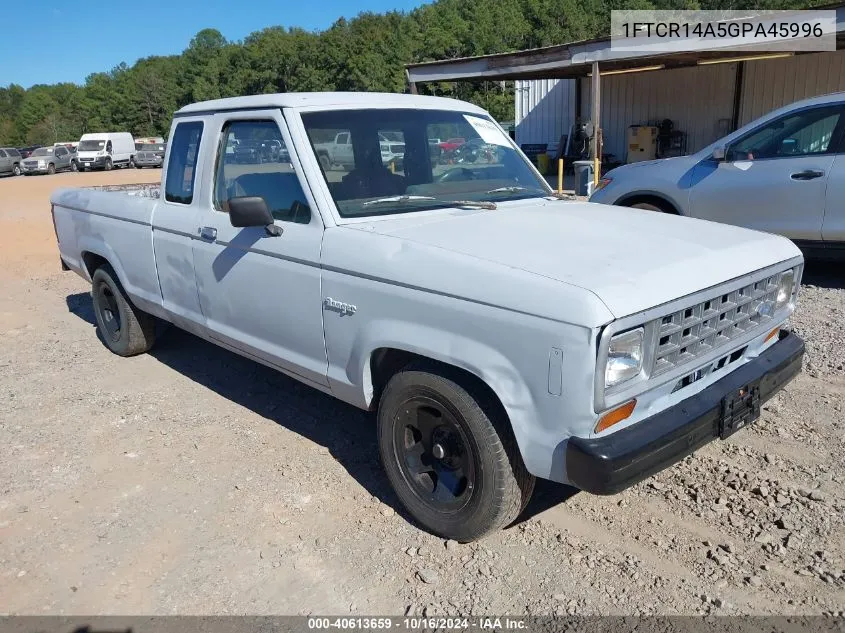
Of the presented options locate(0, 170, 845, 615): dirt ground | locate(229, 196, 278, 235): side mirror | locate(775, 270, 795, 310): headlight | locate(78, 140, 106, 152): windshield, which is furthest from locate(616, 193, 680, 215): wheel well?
locate(78, 140, 106, 152): windshield

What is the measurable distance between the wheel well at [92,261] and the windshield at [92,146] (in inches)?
1539

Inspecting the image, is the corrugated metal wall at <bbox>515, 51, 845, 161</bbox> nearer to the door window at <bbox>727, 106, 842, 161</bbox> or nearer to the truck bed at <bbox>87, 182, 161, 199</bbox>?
the door window at <bbox>727, 106, 842, 161</bbox>

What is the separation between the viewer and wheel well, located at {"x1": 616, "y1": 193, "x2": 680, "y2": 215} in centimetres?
734

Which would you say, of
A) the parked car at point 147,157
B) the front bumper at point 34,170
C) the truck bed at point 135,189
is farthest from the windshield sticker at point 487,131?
the parked car at point 147,157

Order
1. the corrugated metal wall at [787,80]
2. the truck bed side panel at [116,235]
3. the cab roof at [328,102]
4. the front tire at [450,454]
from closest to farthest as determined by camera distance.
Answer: the front tire at [450,454] < the cab roof at [328,102] < the truck bed side panel at [116,235] < the corrugated metal wall at [787,80]

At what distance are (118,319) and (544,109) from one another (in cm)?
1921

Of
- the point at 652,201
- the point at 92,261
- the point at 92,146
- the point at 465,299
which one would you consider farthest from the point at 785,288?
the point at 92,146

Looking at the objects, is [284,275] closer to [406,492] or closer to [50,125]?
[406,492]

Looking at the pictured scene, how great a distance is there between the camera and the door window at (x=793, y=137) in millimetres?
6492

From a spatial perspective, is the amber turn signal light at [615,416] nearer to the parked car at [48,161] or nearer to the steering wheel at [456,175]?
the steering wheel at [456,175]

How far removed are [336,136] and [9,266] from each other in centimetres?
934

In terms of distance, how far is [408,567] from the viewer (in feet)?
10.0

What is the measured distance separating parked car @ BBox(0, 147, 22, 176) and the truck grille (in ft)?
147

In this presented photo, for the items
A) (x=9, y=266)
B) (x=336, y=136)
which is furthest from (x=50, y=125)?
(x=336, y=136)
